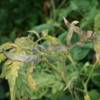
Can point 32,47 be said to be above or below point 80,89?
above

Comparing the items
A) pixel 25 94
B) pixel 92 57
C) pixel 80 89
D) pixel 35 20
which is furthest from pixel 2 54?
pixel 35 20

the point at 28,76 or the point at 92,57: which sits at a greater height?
the point at 28,76

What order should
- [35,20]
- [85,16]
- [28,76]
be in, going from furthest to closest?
[35,20] < [85,16] < [28,76]

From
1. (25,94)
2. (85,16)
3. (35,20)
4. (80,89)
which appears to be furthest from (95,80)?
(35,20)

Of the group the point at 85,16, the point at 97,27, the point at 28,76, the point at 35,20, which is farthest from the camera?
the point at 35,20

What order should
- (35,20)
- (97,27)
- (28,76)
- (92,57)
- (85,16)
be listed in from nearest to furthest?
(28,76)
(97,27)
(92,57)
(85,16)
(35,20)

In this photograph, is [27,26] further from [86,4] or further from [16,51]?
[16,51]

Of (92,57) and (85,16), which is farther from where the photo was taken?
(85,16)

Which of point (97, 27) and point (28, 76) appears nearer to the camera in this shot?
point (28, 76)
